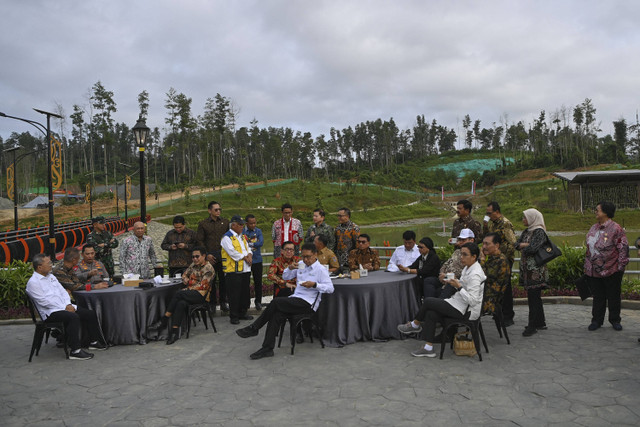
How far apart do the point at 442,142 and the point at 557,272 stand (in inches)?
5141

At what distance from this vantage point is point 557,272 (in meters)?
8.77

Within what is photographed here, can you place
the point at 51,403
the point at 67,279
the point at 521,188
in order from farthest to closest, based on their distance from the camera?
the point at 521,188 < the point at 67,279 < the point at 51,403

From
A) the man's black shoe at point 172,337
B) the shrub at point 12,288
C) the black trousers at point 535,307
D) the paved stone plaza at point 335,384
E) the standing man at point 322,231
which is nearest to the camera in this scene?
the paved stone plaza at point 335,384

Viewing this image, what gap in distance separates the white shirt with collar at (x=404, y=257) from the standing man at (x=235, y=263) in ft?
7.77

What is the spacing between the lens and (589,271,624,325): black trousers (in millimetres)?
6129

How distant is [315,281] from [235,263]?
1.98 metres

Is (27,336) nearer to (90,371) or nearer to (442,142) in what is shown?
(90,371)

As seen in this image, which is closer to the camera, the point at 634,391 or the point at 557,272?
the point at 634,391

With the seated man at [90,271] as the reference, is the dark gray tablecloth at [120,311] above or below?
below

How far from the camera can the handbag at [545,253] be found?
611 cm

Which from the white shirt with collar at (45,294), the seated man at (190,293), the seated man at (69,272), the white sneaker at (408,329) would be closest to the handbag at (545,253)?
the white sneaker at (408,329)

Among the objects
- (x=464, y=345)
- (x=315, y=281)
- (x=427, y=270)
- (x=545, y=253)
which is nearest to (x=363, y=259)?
(x=427, y=270)

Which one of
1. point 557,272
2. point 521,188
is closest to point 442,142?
point 521,188

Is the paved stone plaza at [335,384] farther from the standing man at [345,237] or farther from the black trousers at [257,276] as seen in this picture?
the standing man at [345,237]
